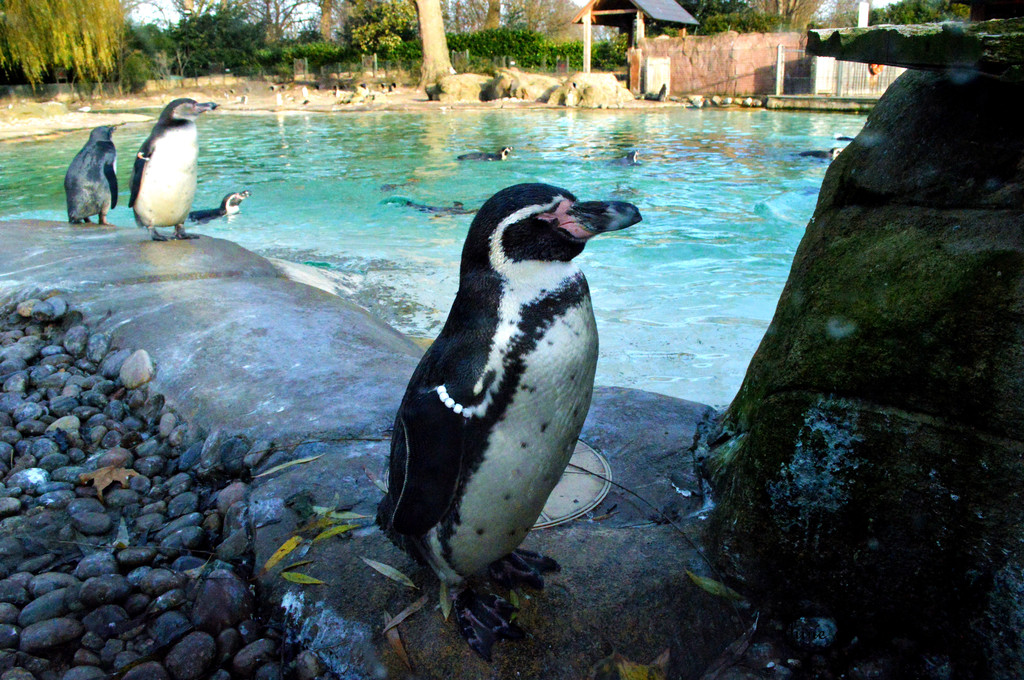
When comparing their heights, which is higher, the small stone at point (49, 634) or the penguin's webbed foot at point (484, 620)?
the penguin's webbed foot at point (484, 620)

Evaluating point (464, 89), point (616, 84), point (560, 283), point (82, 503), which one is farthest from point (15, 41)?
point (560, 283)

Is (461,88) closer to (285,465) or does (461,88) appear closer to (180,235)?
(180,235)

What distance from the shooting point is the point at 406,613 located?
6.46 feet

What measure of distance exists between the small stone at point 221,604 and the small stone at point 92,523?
2.24 ft

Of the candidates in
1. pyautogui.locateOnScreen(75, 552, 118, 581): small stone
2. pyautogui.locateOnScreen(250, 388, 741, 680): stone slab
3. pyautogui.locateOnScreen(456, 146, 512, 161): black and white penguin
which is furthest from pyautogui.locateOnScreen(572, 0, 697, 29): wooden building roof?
pyautogui.locateOnScreen(75, 552, 118, 581): small stone

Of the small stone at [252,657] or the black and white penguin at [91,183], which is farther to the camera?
the black and white penguin at [91,183]

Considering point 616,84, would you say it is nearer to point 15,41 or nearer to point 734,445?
point 15,41

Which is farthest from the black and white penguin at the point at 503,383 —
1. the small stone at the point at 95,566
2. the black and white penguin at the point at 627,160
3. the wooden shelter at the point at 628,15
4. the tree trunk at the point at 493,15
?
the tree trunk at the point at 493,15

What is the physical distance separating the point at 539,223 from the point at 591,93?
83.4 feet

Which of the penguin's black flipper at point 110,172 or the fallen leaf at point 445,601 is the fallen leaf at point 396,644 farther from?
the penguin's black flipper at point 110,172

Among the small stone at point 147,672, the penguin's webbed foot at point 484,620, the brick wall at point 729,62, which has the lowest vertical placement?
the small stone at point 147,672

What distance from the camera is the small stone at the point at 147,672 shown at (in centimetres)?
189

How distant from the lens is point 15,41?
71.6 ft

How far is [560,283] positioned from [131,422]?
7.86 ft
